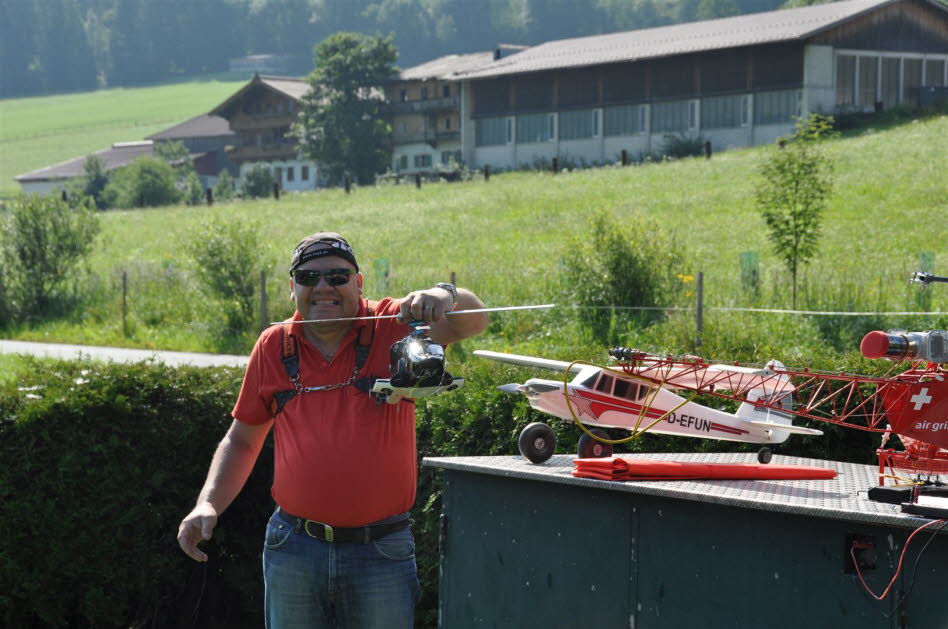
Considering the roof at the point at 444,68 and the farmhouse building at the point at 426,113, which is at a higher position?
the roof at the point at 444,68

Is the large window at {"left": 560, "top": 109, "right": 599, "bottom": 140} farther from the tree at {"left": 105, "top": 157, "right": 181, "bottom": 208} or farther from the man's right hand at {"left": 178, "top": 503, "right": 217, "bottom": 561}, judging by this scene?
the man's right hand at {"left": 178, "top": 503, "right": 217, "bottom": 561}

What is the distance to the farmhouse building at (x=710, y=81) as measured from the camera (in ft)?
183

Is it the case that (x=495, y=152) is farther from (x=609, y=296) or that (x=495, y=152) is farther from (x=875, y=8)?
(x=609, y=296)

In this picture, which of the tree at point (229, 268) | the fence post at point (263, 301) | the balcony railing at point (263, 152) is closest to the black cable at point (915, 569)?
the fence post at point (263, 301)

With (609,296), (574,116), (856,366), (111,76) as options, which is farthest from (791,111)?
(111,76)

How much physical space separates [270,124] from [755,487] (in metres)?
91.0

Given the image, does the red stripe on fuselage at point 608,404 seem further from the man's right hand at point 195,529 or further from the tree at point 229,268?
the tree at point 229,268

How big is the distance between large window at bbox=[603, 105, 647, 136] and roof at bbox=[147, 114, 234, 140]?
208 ft

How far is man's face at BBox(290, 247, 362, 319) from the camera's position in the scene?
4.81 meters

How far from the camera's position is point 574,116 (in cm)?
6391

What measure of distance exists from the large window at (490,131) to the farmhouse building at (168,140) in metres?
38.4

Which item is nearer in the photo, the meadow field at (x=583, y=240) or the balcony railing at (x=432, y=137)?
the meadow field at (x=583, y=240)

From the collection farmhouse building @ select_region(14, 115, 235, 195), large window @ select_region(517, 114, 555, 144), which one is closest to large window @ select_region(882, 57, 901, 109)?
large window @ select_region(517, 114, 555, 144)

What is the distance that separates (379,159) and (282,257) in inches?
1743
